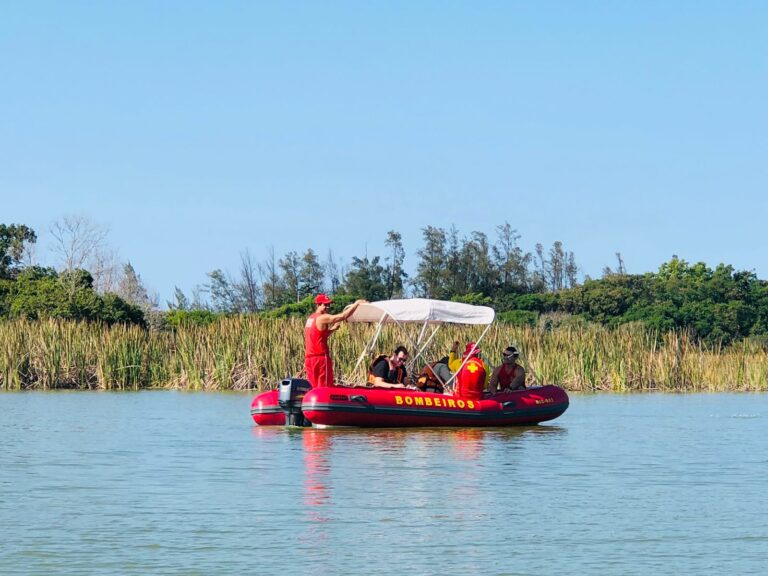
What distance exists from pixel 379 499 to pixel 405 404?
782 cm

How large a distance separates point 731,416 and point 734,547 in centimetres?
1489

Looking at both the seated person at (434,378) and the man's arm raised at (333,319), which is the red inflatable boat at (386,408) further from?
the man's arm raised at (333,319)

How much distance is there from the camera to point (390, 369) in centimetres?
2238

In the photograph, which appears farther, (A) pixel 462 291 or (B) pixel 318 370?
(A) pixel 462 291

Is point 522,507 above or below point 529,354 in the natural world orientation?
below

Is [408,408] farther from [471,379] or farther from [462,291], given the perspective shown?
[462,291]

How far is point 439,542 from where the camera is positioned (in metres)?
11.4

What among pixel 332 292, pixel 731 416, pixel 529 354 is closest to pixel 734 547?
pixel 731 416

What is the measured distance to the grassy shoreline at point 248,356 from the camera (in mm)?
32469

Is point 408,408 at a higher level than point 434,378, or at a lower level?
lower

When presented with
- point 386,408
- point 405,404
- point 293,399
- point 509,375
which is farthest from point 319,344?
point 509,375

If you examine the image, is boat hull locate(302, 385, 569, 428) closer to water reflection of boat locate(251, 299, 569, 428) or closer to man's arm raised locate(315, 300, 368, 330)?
water reflection of boat locate(251, 299, 569, 428)

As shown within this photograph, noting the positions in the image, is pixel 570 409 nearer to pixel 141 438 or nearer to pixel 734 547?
pixel 141 438

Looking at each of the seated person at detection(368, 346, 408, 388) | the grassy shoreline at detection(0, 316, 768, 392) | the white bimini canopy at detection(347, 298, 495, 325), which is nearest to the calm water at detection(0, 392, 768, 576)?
the seated person at detection(368, 346, 408, 388)
